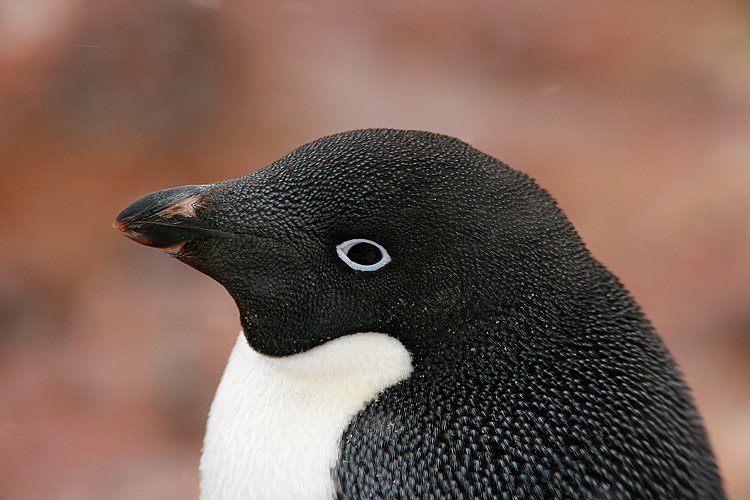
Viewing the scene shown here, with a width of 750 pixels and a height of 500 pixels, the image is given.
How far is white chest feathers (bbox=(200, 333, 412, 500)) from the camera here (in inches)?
38.7

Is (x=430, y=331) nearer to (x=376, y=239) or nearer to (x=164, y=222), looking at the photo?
(x=376, y=239)

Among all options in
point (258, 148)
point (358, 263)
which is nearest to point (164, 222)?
point (358, 263)

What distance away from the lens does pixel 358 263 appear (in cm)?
97

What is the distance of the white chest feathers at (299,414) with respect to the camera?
98 centimetres

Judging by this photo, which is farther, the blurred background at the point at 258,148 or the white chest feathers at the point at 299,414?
the blurred background at the point at 258,148

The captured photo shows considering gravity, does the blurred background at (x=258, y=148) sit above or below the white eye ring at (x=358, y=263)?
→ above

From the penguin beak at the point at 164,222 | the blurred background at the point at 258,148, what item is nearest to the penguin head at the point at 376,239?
the penguin beak at the point at 164,222

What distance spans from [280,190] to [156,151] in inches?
70.6

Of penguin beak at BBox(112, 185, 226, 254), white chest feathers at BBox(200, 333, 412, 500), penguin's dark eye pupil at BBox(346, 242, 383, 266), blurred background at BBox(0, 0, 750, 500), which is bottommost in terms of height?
white chest feathers at BBox(200, 333, 412, 500)

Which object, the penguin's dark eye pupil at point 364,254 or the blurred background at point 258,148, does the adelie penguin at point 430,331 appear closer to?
the penguin's dark eye pupil at point 364,254

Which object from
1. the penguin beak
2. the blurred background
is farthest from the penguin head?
the blurred background

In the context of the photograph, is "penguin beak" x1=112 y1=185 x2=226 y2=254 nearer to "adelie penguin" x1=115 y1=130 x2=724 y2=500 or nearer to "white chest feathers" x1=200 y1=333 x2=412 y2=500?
"adelie penguin" x1=115 y1=130 x2=724 y2=500

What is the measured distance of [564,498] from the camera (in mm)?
879

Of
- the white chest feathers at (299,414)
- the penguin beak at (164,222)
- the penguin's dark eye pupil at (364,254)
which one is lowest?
the white chest feathers at (299,414)
